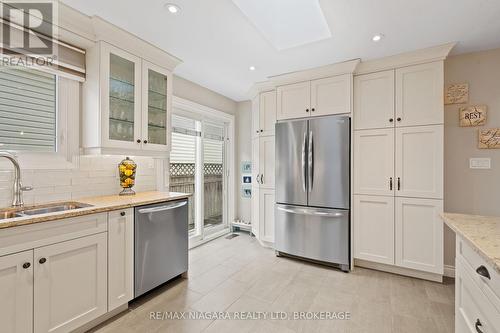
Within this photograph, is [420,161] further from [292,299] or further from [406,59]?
[292,299]

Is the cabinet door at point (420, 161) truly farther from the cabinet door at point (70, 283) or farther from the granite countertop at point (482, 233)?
the cabinet door at point (70, 283)

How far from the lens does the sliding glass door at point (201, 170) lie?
11.3ft

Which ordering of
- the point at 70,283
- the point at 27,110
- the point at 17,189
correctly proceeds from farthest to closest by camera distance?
the point at 27,110 → the point at 17,189 → the point at 70,283

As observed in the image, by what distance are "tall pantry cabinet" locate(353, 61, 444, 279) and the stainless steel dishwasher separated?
206 centimetres

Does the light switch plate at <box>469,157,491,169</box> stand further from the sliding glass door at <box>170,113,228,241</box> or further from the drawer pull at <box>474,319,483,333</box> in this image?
the sliding glass door at <box>170,113,228,241</box>

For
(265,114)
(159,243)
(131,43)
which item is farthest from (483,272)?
(131,43)

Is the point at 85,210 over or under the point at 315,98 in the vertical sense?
under

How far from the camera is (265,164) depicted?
3422mm

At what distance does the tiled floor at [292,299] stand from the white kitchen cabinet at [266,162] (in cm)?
110

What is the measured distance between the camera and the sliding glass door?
3432 millimetres

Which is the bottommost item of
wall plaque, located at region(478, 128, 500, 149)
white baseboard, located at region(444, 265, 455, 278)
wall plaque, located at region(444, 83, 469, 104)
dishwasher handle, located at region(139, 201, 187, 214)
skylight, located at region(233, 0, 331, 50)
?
white baseboard, located at region(444, 265, 455, 278)

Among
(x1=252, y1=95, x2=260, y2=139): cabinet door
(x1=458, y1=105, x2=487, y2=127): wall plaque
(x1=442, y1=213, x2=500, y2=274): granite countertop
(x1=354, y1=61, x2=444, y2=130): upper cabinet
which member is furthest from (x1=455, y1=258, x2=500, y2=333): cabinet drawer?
(x1=252, y1=95, x2=260, y2=139): cabinet door

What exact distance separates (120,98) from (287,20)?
1753mm

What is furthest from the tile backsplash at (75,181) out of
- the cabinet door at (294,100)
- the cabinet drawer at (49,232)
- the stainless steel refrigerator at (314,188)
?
the cabinet door at (294,100)
